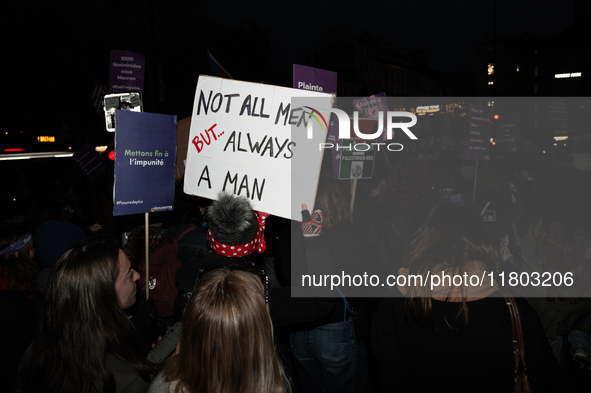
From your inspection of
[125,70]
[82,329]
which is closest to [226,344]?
[82,329]

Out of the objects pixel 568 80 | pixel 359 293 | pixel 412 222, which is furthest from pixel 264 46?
A: pixel 568 80

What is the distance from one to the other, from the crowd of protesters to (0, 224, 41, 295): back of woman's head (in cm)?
1

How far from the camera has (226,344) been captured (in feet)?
5.10

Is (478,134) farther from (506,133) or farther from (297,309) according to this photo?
(297,309)

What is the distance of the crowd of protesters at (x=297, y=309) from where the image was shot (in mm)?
1641

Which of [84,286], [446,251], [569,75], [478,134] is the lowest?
[84,286]

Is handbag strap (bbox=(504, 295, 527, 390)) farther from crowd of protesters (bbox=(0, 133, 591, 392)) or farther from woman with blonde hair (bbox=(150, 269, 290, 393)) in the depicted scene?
woman with blonde hair (bbox=(150, 269, 290, 393))

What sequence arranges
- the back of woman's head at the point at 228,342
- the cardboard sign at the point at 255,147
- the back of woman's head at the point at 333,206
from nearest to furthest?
1. the back of woman's head at the point at 228,342
2. the cardboard sign at the point at 255,147
3. the back of woman's head at the point at 333,206

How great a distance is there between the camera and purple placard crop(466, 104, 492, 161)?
8.05m

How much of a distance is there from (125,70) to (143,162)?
5.73m

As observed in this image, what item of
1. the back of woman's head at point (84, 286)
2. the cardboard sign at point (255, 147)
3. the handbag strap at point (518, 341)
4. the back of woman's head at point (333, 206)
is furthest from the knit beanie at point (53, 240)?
the handbag strap at point (518, 341)

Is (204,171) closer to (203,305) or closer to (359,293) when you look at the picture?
(359,293)

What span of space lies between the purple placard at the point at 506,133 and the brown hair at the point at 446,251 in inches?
320

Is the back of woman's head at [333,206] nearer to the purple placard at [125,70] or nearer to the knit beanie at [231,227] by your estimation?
the knit beanie at [231,227]
